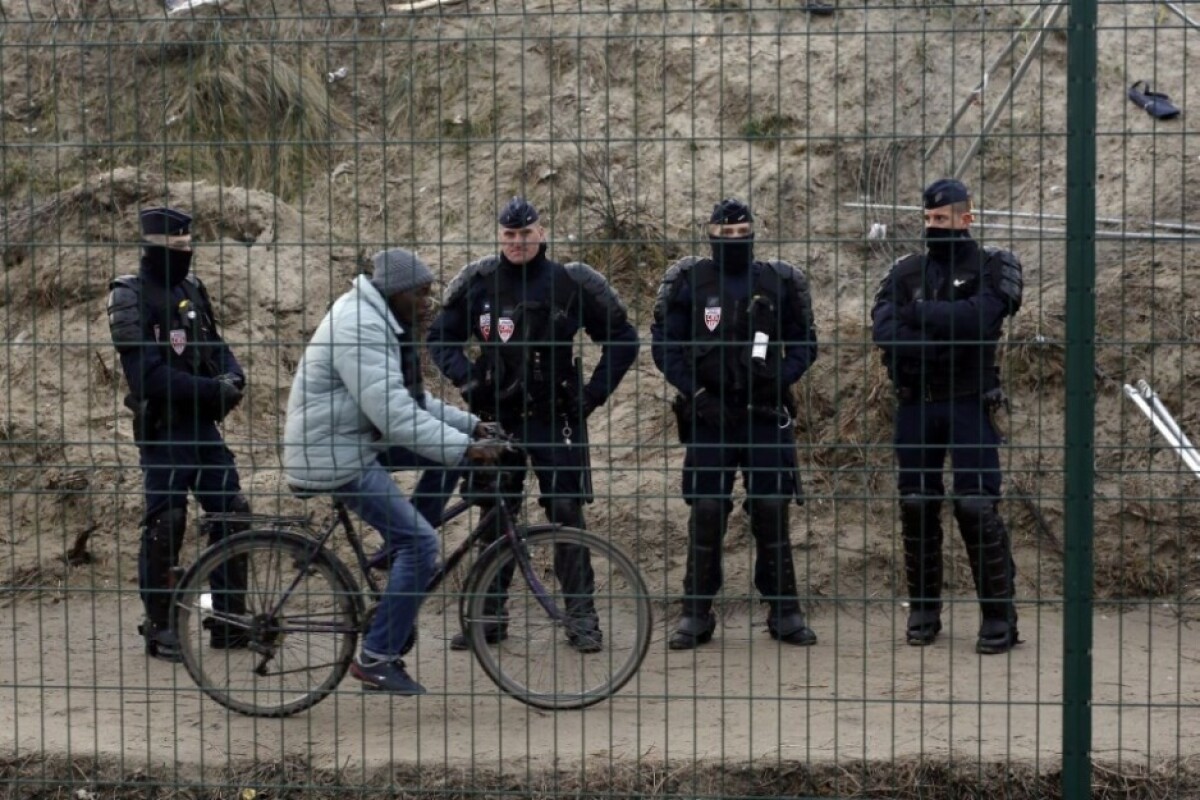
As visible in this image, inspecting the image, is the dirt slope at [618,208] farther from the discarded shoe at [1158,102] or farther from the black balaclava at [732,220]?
the black balaclava at [732,220]

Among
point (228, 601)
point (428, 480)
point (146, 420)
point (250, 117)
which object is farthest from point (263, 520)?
point (250, 117)

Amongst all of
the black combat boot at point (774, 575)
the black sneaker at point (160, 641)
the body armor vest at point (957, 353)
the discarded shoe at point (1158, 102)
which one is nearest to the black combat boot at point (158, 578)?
the black sneaker at point (160, 641)

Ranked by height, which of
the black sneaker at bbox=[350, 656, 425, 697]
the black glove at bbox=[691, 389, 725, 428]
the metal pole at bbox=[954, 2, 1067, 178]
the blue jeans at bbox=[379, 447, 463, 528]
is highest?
the metal pole at bbox=[954, 2, 1067, 178]

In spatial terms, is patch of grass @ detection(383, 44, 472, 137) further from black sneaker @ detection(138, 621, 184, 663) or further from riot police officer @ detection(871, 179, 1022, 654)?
riot police officer @ detection(871, 179, 1022, 654)

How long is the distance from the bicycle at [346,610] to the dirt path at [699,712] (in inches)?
5.5

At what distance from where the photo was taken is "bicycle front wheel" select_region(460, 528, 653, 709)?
21.1 ft

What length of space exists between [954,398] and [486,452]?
1.65 meters

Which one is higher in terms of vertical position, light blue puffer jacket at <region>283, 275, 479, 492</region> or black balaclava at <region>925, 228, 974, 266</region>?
black balaclava at <region>925, 228, 974, 266</region>

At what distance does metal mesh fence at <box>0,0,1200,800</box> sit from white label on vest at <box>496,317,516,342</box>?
0.07 metres

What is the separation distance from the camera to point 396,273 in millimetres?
6395

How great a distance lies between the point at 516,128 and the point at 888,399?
137 inches

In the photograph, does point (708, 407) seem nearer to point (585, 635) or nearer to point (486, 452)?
point (585, 635)

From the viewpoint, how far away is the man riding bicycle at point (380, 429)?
5.86 meters

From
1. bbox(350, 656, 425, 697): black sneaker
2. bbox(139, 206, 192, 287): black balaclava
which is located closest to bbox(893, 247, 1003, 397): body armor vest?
bbox(350, 656, 425, 697): black sneaker
